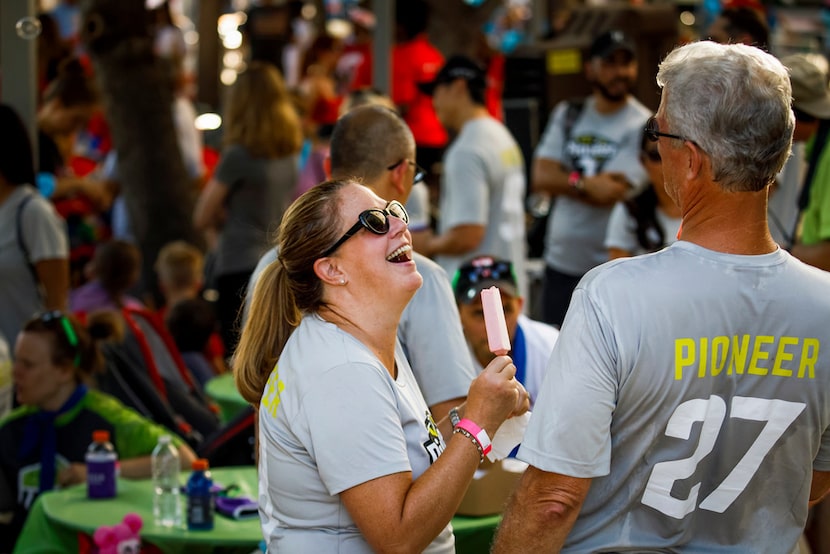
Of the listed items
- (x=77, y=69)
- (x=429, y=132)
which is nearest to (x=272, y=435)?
(x=77, y=69)

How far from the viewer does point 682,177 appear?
2.32m

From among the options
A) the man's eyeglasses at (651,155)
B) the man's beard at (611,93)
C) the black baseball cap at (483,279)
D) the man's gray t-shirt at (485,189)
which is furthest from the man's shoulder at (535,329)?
the man's beard at (611,93)

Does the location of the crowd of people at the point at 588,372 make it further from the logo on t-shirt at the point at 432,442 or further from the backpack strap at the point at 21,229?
the backpack strap at the point at 21,229

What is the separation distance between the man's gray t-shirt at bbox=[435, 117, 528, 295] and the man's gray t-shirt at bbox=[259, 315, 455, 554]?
3.20m

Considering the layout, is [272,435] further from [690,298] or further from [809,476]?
[809,476]

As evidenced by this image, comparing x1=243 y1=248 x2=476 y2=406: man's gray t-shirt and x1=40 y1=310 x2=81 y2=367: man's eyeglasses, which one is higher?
x1=243 y1=248 x2=476 y2=406: man's gray t-shirt

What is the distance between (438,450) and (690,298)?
2.20ft

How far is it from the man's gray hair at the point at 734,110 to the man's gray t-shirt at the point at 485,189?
3.42 m

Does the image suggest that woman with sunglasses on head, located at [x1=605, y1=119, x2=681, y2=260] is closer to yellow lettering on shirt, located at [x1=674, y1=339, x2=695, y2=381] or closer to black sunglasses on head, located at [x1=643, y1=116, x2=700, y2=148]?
black sunglasses on head, located at [x1=643, y1=116, x2=700, y2=148]

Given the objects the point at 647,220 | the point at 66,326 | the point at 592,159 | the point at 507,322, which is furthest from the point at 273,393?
the point at 592,159

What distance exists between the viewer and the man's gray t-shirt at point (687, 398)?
88.5 inches

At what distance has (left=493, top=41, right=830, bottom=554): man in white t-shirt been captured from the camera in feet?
7.37

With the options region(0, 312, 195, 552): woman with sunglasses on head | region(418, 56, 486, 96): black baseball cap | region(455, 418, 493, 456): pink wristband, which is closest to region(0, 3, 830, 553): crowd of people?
region(455, 418, 493, 456): pink wristband

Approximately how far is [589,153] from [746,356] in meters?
4.02
